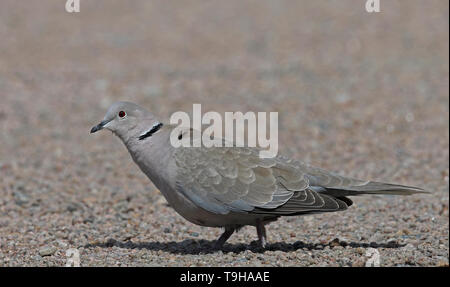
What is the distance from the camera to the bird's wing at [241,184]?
257 inches

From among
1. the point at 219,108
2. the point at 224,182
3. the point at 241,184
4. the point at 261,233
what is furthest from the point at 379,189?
the point at 219,108

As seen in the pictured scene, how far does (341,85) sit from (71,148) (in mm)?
5286

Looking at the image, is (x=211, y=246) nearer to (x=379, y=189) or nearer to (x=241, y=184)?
(x=241, y=184)

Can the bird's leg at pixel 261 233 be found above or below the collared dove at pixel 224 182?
below

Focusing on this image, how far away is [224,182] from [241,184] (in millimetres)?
142

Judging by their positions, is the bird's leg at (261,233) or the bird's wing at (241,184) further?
the bird's leg at (261,233)

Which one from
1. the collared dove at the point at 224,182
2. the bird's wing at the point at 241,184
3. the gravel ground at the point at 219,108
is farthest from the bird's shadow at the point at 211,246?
the bird's wing at the point at 241,184

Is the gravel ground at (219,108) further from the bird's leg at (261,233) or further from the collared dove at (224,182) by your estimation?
the collared dove at (224,182)

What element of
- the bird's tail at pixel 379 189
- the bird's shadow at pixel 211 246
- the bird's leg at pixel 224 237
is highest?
the bird's tail at pixel 379 189

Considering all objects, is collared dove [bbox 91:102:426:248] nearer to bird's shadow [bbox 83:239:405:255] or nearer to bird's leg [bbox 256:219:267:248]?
bird's leg [bbox 256:219:267:248]

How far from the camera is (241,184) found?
6.62 metres

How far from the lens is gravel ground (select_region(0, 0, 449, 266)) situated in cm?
718

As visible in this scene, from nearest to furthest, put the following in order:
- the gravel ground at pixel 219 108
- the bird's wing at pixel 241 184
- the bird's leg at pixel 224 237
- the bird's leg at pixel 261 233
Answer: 1. the bird's wing at pixel 241 184
2. the bird's leg at pixel 261 233
3. the bird's leg at pixel 224 237
4. the gravel ground at pixel 219 108

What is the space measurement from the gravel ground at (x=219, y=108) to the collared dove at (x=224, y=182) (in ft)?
1.21
